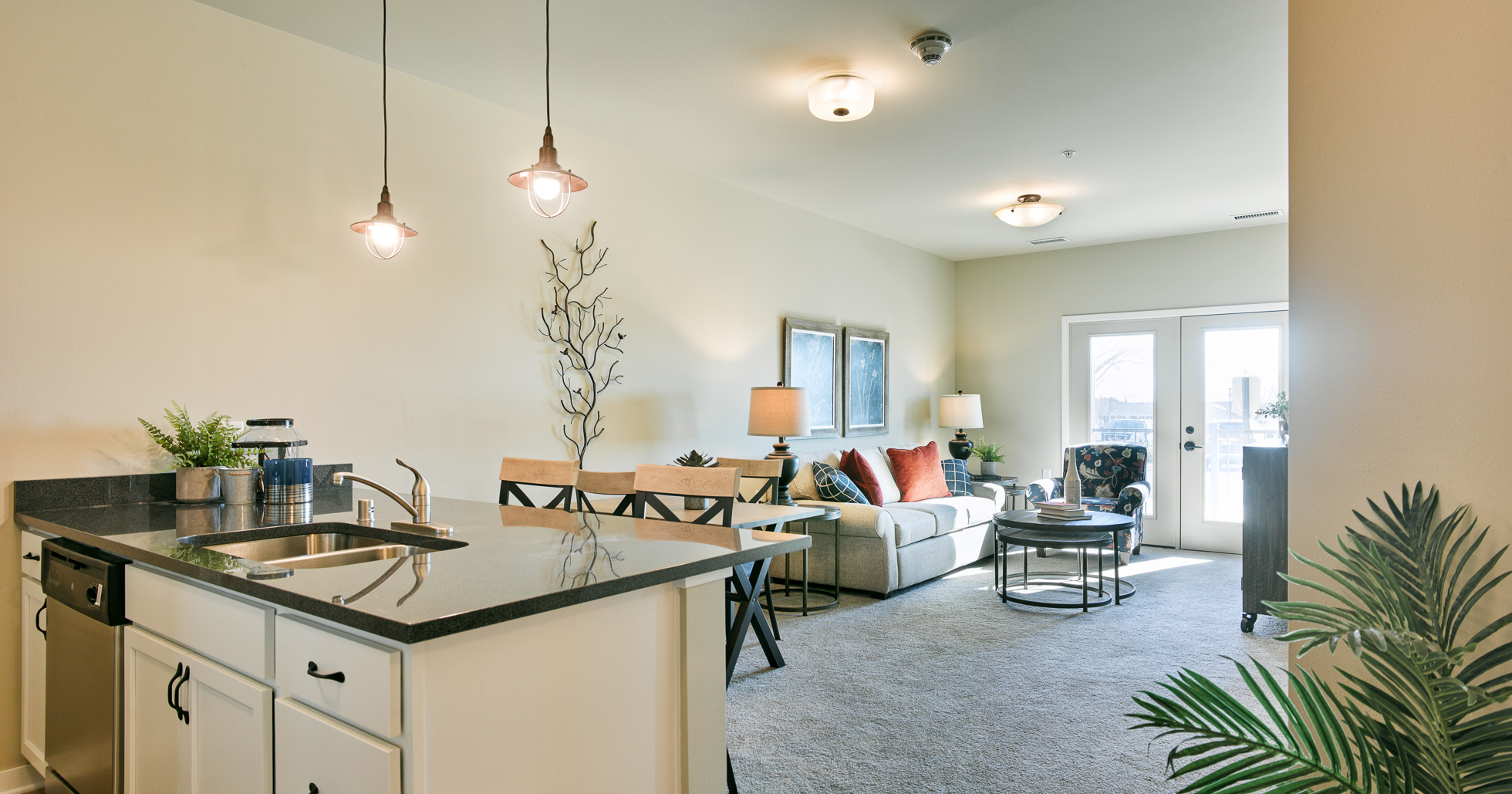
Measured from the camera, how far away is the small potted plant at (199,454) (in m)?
2.60

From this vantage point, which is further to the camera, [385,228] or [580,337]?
[580,337]

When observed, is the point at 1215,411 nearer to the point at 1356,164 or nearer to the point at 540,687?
the point at 1356,164

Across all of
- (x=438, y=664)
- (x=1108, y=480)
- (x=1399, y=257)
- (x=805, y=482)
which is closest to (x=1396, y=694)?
(x=1399, y=257)

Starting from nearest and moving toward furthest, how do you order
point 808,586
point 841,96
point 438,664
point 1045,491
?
point 438,664 < point 841,96 < point 808,586 < point 1045,491

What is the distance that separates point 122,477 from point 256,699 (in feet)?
5.25

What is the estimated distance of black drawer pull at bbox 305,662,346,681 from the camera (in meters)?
1.30

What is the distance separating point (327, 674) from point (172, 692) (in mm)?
699

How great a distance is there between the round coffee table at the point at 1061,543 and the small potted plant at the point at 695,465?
176 centimetres

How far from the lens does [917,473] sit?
19.7 feet

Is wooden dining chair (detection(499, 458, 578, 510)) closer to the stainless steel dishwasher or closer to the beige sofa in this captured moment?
the stainless steel dishwasher

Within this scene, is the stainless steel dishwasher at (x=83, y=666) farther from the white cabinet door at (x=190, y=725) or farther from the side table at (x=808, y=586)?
the side table at (x=808, y=586)

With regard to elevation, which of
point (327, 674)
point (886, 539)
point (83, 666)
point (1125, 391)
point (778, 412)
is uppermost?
point (1125, 391)

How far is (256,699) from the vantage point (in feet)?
4.89

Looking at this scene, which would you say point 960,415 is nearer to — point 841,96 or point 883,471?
point 883,471
